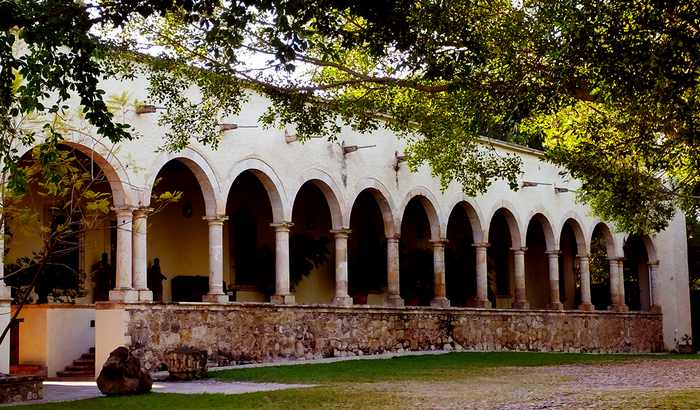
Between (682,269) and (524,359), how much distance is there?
14818mm

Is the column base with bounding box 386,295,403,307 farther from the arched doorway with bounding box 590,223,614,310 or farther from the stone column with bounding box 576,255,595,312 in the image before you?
the arched doorway with bounding box 590,223,614,310

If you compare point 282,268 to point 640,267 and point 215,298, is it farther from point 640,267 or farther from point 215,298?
point 640,267

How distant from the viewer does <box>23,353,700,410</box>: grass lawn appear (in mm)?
11047

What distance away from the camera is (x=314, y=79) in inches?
580

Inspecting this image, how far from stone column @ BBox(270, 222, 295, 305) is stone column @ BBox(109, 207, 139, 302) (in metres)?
3.90

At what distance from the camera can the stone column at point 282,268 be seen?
66.5 feet

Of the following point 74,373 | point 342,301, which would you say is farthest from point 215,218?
point 342,301

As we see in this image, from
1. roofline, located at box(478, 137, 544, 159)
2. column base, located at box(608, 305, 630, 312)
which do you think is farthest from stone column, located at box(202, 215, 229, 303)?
column base, located at box(608, 305, 630, 312)

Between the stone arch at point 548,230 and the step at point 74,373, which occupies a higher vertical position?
the stone arch at point 548,230

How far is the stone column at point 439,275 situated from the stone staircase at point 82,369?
935 centimetres

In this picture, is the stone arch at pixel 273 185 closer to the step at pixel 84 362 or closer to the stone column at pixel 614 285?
the step at pixel 84 362

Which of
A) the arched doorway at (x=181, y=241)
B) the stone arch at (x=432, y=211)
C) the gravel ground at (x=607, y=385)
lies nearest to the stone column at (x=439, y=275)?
the stone arch at (x=432, y=211)

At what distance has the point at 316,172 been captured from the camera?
2162 centimetres

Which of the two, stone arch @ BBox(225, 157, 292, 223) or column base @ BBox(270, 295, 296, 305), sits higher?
stone arch @ BBox(225, 157, 292, 223)
